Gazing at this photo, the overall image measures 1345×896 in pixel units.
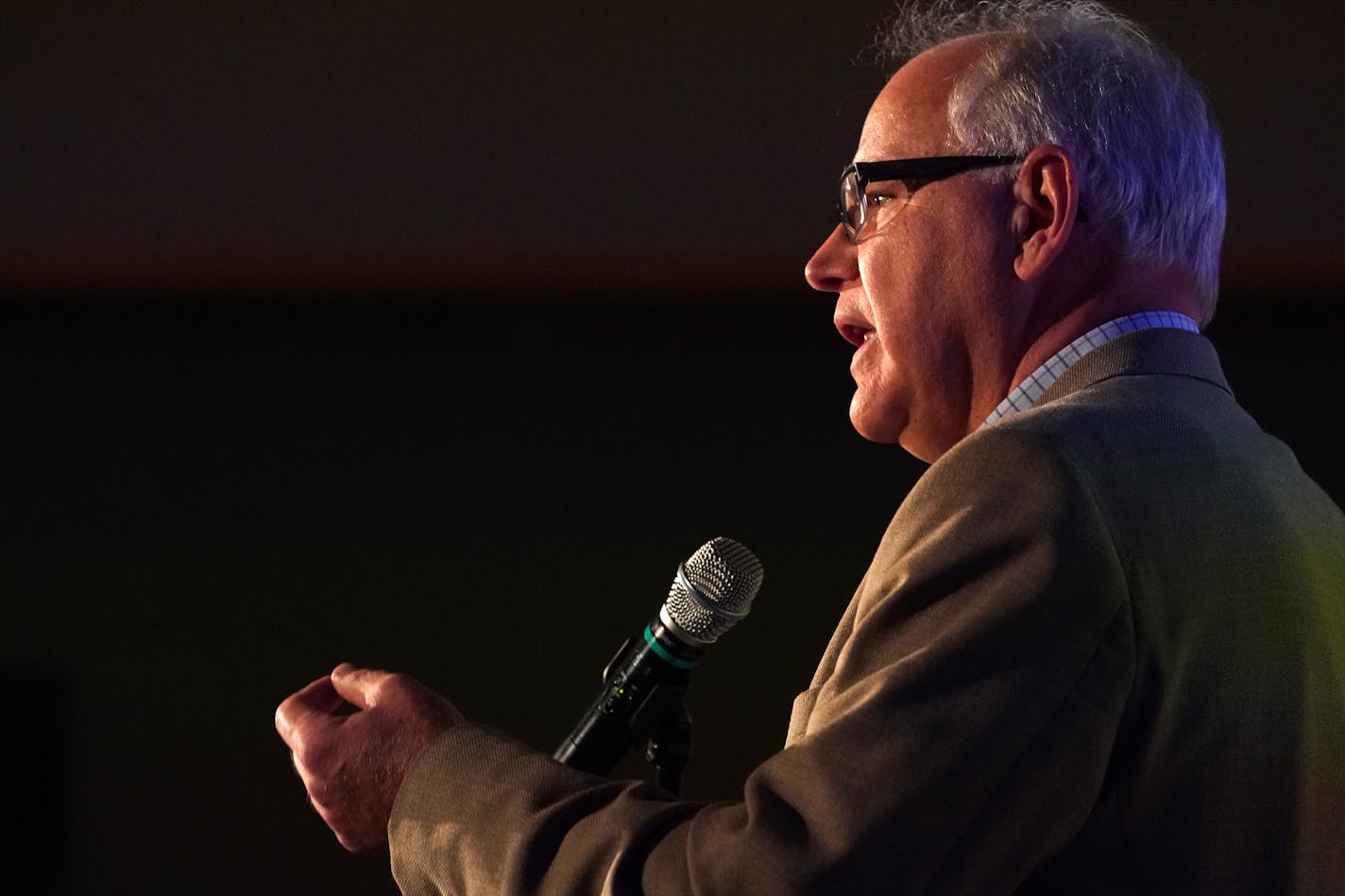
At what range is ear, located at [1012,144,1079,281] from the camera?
113 cm

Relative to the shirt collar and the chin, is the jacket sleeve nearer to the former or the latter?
the shirt collar

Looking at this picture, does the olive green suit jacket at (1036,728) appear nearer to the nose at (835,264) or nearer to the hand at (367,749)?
the hand at (367,749)

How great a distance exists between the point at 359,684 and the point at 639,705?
231mm

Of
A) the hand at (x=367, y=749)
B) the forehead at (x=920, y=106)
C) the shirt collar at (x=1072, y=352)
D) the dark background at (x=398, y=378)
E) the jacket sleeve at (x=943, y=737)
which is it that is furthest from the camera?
the dark background at (x=398, y=378)

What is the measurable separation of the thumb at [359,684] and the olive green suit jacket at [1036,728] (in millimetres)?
96

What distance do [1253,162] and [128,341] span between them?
2.37 metres

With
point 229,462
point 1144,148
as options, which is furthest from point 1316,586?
point 229,462

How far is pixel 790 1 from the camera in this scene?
9.20 feet

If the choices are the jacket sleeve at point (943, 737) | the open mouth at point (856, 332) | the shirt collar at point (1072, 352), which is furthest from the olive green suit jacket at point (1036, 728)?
the open mouth at point (856, 332)

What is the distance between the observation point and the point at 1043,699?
79cm

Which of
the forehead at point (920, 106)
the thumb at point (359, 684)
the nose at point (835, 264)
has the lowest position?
the thumb at point (359, 684)

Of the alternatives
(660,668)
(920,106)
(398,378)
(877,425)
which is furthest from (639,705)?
(398,378)

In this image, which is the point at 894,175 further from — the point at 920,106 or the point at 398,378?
the point at 398,378

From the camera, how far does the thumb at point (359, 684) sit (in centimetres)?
103
